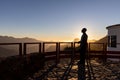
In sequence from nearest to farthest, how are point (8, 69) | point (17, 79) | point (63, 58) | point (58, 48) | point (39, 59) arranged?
point (8, 69), point (17, 79), point (39, 59), point (58, 48), point (63, 58)

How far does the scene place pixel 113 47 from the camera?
21375 millimetres

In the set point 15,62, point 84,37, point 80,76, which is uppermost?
point 84,37

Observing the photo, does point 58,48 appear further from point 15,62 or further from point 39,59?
point 15,62

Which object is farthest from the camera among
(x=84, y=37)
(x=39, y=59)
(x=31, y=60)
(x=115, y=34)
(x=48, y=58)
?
(x=115, y=34)

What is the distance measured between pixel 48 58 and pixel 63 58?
2.61 meters

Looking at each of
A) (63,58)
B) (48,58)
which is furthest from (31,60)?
(63,58)

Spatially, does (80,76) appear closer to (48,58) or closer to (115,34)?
(48,58)

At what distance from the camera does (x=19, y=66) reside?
1015 centimetres

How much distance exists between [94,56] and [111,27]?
4544 mm

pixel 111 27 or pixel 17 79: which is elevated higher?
pixel 111 27

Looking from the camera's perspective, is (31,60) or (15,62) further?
(31,60)

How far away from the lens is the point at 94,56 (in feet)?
61.5

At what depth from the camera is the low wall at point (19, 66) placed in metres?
8.77

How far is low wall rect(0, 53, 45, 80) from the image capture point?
8768 mm
